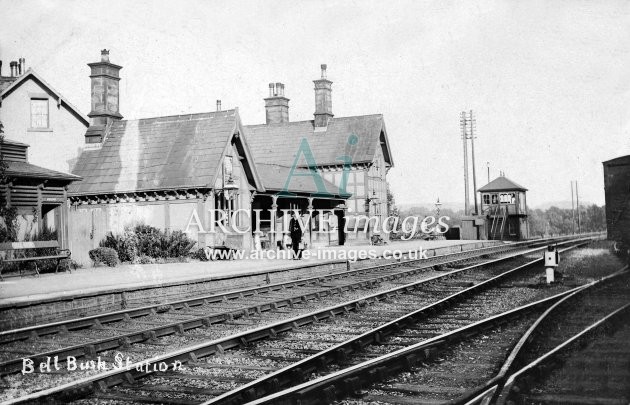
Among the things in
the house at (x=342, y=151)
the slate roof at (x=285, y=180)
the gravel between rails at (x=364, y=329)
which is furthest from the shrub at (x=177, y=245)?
the house at (x=342, y=151)

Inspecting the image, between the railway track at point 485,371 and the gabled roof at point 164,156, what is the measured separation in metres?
14.8

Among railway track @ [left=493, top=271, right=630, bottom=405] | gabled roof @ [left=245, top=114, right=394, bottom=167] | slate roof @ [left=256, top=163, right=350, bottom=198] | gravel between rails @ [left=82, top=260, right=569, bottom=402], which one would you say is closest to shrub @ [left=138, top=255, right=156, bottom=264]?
slate roof @ [left=256, top=163, right=350, bottom=198]

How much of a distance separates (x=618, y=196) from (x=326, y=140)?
2391 cm

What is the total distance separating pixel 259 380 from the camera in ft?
17.8

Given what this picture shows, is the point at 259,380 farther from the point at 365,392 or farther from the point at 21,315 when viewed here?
the point at 21,315

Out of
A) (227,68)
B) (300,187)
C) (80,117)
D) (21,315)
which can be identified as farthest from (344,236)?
(21,315)

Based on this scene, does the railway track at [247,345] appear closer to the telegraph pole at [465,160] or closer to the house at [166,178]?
the house at [166,178]

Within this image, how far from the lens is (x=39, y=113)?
25.4 meters

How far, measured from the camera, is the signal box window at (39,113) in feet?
82.5

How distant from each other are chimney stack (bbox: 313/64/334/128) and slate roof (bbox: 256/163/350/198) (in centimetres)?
637

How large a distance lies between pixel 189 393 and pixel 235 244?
56.9ft

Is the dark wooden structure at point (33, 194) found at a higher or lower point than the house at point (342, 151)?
lower

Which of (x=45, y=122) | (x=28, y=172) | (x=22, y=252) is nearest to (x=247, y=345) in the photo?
(x=22, y=252)

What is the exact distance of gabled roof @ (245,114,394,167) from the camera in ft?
116
